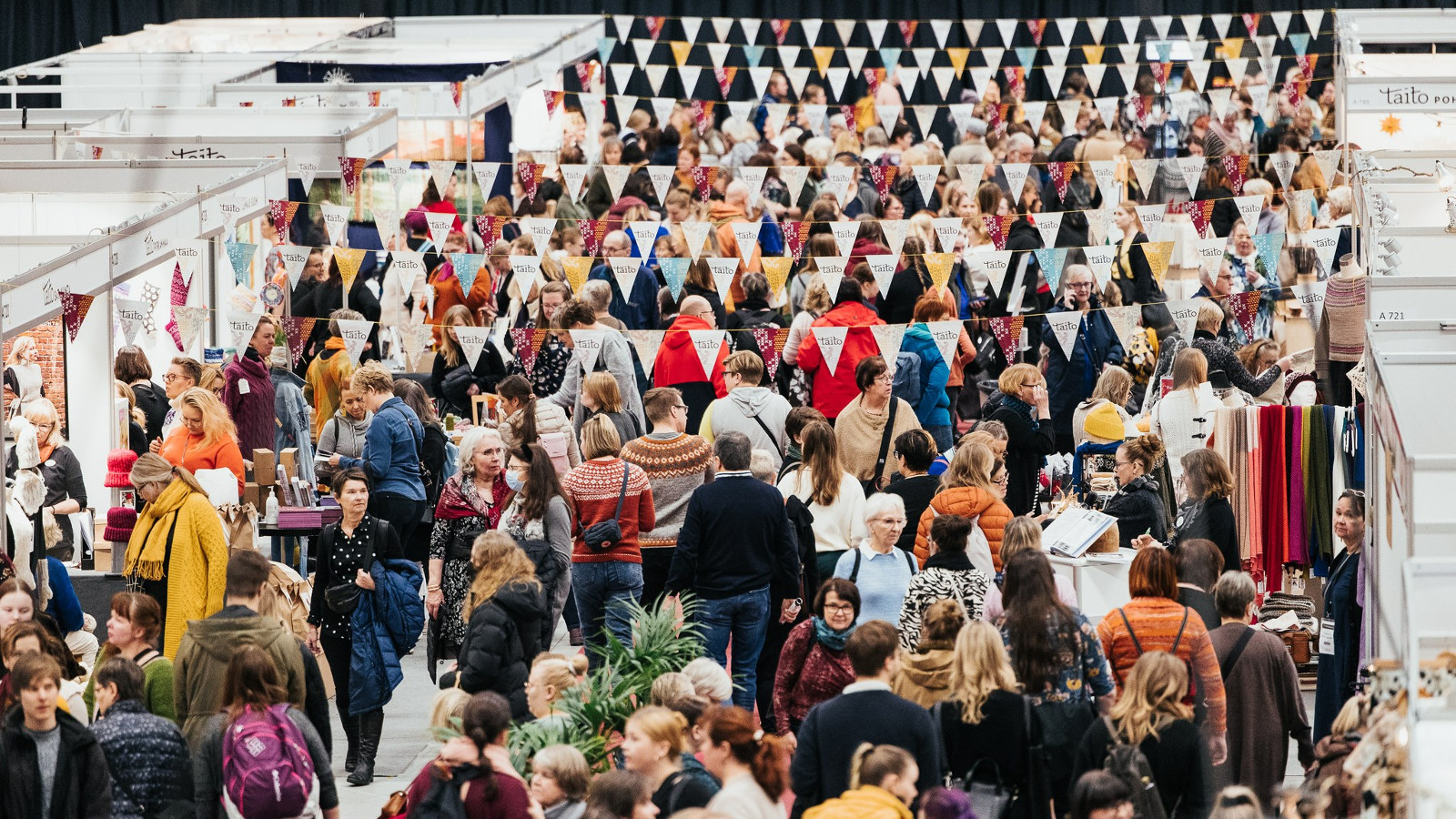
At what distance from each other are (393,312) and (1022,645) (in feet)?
27.3

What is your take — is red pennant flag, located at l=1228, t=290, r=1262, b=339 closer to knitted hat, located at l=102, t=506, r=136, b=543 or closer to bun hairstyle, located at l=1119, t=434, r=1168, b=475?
bun hairstyle, located at l=1119, t=434, r=1168, b=475

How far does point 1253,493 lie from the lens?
33.1 feet

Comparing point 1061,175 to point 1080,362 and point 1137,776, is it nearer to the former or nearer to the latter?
point 1080,362

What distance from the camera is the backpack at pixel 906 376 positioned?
11.1 m

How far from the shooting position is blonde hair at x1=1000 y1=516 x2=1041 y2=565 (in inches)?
293

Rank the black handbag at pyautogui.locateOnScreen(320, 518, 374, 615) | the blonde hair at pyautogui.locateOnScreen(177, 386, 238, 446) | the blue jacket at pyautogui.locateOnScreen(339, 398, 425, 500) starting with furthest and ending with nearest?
the blue jacket at pyautogui.locateOnScreen(339, 398, 425, 500), the blonde hair at pyautogui.locateOnScreen(177, 386, 238, 446), the black handbag at pyautogui.locateOnScreen(320, 518, 374, 615)

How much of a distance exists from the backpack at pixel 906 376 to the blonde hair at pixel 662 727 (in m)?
5.49

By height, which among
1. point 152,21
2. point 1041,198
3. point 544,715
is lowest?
point 544,715

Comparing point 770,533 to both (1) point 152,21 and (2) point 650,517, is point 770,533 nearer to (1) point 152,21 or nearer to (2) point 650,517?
(2) point 650,517

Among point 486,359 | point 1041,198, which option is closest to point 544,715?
point 486,359

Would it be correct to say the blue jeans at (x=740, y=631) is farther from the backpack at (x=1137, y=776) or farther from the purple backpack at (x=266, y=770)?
the backpack at (x=1137, y=776)

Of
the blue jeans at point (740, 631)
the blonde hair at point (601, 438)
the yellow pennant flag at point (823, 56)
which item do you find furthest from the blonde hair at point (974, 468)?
the yellow pennant flag at point (823, 56)

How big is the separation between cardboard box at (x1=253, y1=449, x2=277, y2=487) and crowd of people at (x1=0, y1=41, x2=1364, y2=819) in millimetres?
396

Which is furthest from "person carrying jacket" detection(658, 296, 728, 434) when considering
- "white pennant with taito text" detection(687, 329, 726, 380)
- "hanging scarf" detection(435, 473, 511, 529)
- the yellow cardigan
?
the yellow cardigan
